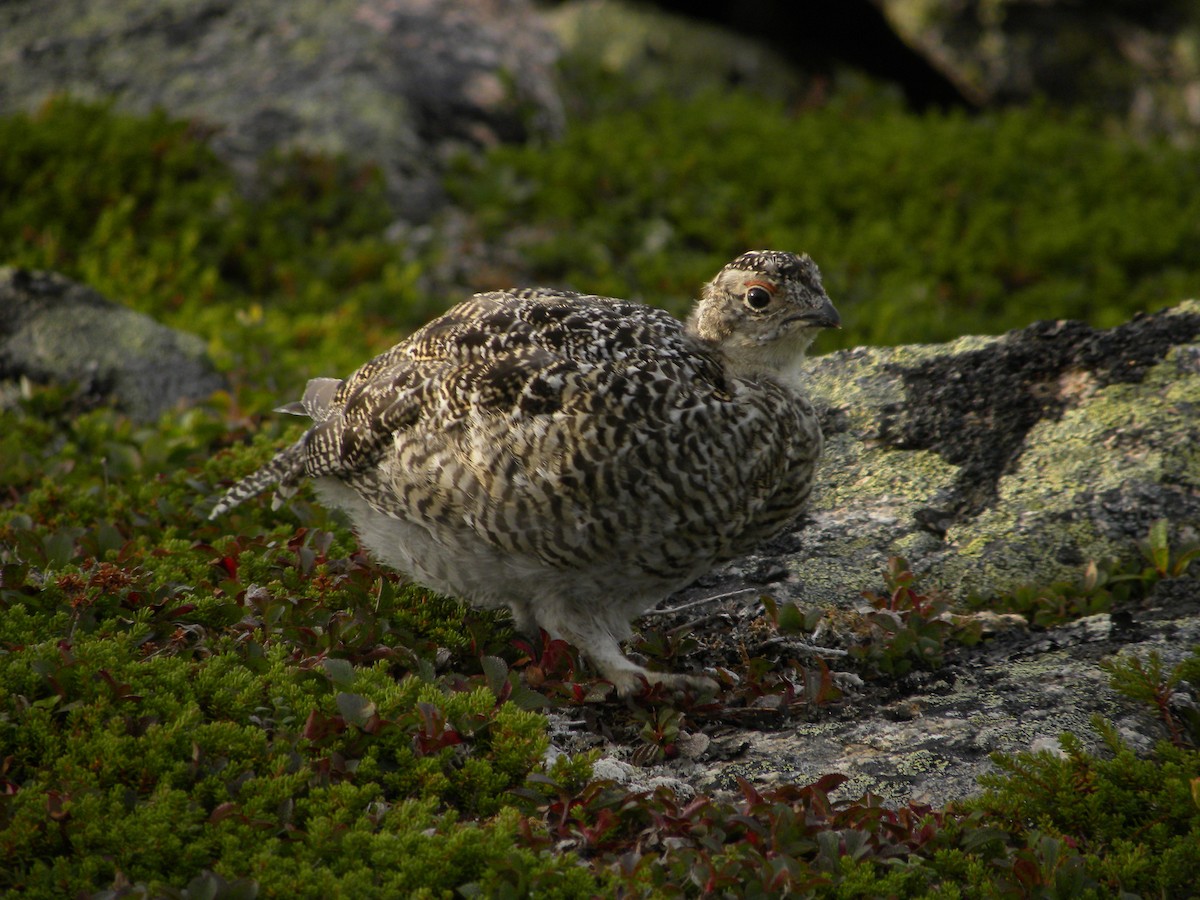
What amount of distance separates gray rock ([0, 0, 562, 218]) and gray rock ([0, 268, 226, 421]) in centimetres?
310

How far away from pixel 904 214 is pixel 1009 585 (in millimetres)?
5795

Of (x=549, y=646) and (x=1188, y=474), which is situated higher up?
(x=1188, y=474)

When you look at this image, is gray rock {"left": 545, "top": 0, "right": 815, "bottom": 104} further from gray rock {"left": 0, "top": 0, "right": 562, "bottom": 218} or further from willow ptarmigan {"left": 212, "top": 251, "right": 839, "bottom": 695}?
willow ptarmigan {"left": 212, "top": 251, "right": 839, "bottom": 695}

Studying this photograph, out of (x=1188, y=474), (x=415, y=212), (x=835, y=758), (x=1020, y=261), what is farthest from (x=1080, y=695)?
(x=415, y=212)

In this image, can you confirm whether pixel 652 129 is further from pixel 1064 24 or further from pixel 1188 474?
pixel 1188 474

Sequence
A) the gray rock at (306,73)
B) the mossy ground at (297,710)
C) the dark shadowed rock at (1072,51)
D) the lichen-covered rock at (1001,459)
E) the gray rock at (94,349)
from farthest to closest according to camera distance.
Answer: the dark shadowed rock at (1072,51), the gray rock at (306,73), the gray rock at (94,349), the lichen-covered rock at (1001,459), the mossy ground at (297,710)

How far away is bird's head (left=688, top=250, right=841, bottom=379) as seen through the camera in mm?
4992

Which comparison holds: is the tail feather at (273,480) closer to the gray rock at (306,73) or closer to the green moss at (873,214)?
the green moss at (873,214)

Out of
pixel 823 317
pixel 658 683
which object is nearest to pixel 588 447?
pixel 658 683

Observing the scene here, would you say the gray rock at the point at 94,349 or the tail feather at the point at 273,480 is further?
the gray rock at the point at 94,349

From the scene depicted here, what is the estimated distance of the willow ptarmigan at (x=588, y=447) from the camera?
4504mm

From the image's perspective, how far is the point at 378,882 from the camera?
11.9 feet

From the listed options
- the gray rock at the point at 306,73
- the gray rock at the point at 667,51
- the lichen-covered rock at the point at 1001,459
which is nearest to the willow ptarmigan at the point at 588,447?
the lichen-covered rock at the point at 1001,459

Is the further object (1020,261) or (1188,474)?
(1020,261)
